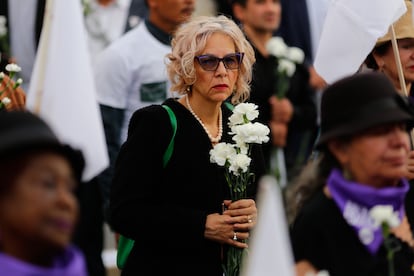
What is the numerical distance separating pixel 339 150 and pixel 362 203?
253 mm

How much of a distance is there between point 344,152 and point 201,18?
195 cm

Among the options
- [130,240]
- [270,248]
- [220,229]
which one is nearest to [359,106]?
Result: [270,248]

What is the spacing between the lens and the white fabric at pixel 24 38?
9.24 m

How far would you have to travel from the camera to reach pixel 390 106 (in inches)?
229

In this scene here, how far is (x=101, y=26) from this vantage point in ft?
36.7

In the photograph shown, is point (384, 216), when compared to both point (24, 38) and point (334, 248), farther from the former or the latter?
point (24, 38)

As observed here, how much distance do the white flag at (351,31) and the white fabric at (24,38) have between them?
1874 mm

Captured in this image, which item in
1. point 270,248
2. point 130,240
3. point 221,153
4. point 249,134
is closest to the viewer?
point 270,248

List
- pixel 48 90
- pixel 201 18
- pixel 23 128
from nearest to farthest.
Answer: pixel 23 128 < pixel 48 90 < pixel 201 18

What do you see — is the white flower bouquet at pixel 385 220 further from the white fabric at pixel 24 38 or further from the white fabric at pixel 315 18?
the white fabric at pixel 315 18

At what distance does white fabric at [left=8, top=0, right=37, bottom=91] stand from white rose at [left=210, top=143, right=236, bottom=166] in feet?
7.69

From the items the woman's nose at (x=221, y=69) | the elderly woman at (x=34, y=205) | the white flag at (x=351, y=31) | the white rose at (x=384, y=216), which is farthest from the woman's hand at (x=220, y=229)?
the elderly woman at (x=34, y=205)

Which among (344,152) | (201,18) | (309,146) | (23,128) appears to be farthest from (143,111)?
A: (309,146)

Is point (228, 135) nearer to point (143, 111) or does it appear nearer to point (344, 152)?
point (143, 111)
